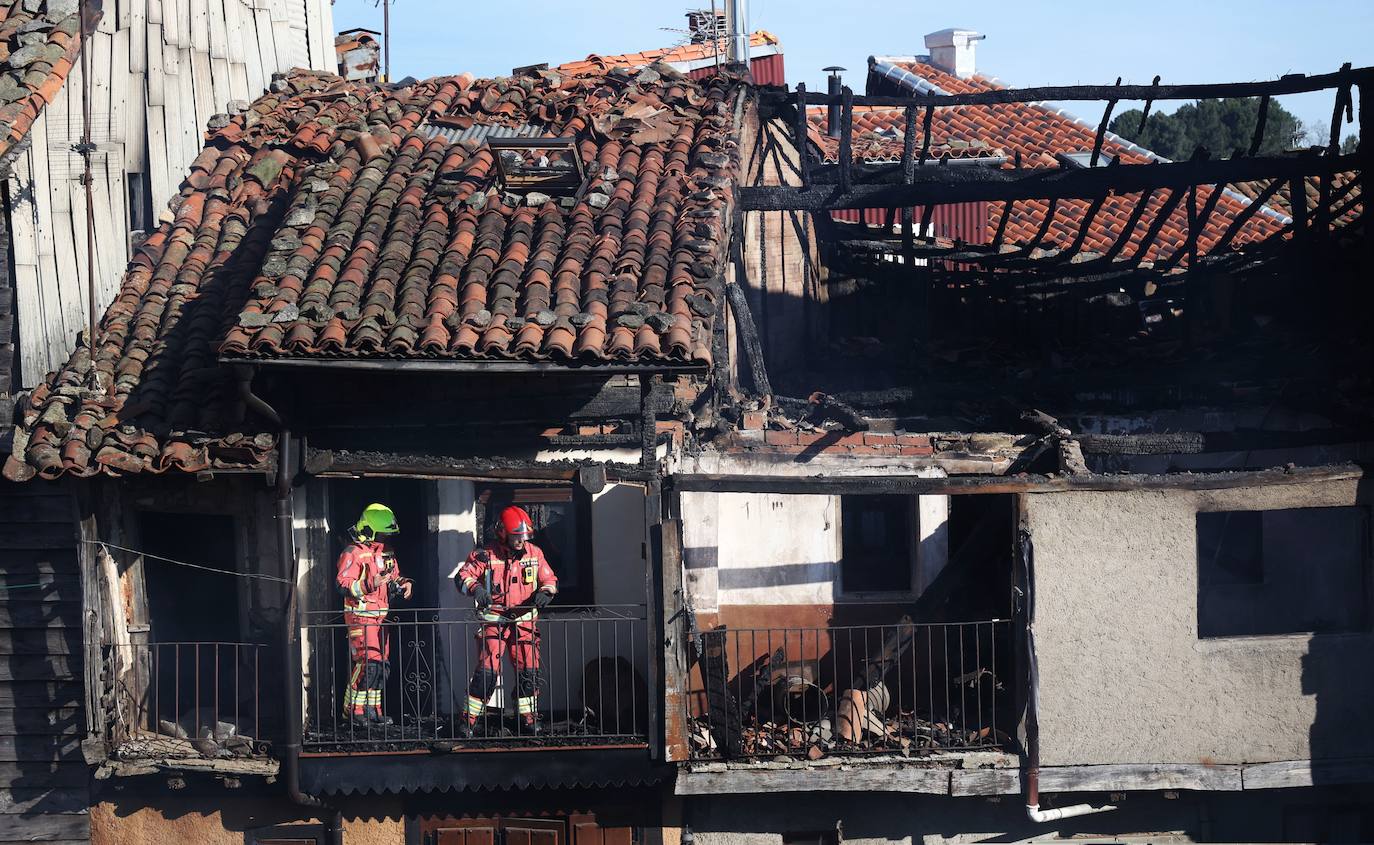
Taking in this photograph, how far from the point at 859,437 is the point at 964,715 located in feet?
7.47

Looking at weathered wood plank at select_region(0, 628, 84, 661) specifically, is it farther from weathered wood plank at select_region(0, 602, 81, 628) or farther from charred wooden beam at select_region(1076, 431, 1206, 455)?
charred wooden beam at select_region(1076, 431, 1206, 455)

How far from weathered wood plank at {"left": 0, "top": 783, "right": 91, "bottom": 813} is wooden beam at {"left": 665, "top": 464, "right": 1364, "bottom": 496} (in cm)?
532

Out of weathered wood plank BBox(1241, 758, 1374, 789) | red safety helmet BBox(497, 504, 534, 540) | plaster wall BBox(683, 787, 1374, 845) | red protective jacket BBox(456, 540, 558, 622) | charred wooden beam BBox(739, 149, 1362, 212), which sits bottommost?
plaster wall BBox(683, 787, 1374, 845)

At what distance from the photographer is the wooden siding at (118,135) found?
10.9 m

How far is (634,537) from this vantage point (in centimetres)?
1099

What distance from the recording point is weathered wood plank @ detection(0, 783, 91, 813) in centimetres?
1082

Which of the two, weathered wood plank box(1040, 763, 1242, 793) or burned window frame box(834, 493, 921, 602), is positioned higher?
burned window frame box(834, 493, 921, 602)

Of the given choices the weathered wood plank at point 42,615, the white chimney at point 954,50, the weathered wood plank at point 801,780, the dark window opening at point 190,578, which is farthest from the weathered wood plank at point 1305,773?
the white chimney at point 954,50

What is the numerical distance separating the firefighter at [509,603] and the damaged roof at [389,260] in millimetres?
1554

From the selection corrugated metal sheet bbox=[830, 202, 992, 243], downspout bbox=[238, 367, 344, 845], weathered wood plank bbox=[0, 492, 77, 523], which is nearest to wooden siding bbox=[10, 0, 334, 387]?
weathered wood plank bbox=[0, 492, 77, 523]

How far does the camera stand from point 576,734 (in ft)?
33.9

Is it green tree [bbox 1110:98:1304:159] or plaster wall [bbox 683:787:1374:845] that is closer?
plaster wall [bbox 683:787:1374:845]

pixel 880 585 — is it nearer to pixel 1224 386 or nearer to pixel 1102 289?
pixel 1224 386

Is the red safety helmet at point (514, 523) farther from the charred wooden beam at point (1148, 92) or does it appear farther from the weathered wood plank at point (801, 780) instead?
the charred wooden beam at point (1148, 92)
